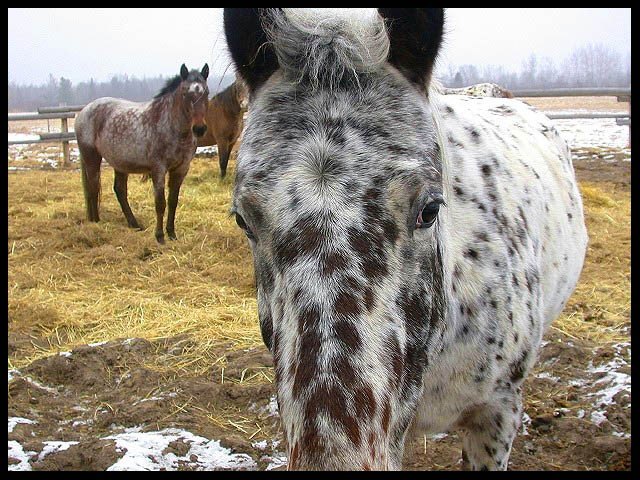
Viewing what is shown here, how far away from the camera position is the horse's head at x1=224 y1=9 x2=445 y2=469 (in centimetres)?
142

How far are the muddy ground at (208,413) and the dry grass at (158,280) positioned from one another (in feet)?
0.77

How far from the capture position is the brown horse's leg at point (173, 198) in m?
8.29

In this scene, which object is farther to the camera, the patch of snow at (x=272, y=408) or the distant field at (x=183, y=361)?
the patch of snow at (x=272, y=408)

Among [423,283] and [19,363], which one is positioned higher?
[423,283]

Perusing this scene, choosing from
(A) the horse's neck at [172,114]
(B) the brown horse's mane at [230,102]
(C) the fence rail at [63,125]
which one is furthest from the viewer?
(C) the fence rail at [63,125]

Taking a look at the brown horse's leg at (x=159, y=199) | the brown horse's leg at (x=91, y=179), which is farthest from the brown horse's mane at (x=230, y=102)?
the brown horse's leg at (x=159, y=199)

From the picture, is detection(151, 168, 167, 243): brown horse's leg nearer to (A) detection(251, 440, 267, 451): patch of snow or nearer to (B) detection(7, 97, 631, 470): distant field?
(B) detection(7, 97, 631, 470): distant field

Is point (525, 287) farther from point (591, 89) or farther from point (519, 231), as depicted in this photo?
point (591, 89)

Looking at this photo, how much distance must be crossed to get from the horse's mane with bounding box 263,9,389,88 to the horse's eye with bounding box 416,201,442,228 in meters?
0.46

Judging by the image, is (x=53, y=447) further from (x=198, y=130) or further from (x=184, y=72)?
(x=184, y=72)

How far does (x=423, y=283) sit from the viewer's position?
1688 millimetres

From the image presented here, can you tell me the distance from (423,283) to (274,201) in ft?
1.66

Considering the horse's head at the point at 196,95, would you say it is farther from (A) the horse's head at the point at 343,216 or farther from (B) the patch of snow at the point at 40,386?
(A) the horse's head at the point at 343,216
